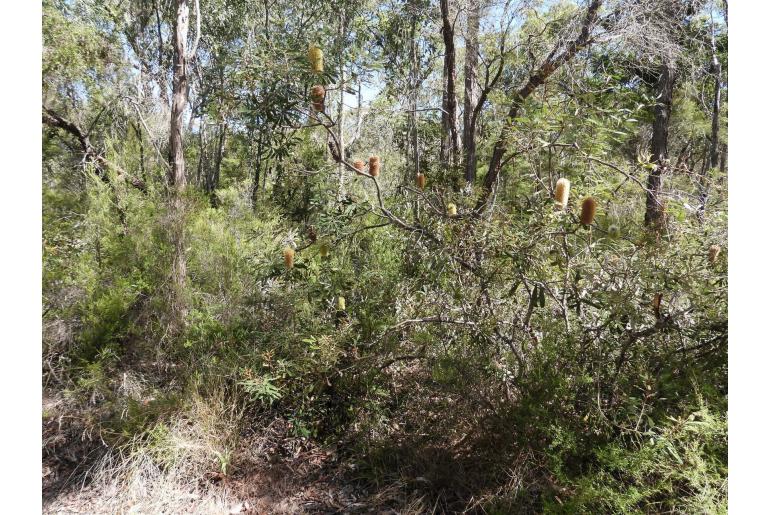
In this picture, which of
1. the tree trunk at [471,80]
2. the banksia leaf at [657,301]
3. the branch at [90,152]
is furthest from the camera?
the branch at [90,152]

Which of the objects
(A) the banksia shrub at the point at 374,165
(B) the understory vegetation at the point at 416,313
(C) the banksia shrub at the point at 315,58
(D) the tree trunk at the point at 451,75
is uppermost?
(D) the tree trunk at the point at 451,75

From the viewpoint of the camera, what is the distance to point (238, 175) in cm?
1038

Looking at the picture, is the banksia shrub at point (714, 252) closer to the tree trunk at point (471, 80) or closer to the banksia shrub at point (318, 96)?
→ the banksia shrub at point (318, 96)

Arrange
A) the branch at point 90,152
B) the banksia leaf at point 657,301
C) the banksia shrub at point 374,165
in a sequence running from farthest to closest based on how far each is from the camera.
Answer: the branch at point 90,152 < the banksia shrub at point 374,165 < the banksia leaf at point 657,301

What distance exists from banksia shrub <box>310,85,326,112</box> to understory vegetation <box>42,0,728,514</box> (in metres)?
0.08

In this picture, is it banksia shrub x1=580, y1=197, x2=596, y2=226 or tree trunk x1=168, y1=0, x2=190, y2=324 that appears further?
tree trunk x1=168, y1=0, x2=190, y2=324

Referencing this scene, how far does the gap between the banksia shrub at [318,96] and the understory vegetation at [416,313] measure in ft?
0.28

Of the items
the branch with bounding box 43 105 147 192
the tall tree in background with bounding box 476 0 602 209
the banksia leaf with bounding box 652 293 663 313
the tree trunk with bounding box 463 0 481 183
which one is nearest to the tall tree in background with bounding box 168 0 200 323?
the branch with bounding box 43 105 147 192

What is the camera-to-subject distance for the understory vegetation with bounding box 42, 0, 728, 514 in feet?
6.00

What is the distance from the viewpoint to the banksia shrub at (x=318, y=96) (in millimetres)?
1846

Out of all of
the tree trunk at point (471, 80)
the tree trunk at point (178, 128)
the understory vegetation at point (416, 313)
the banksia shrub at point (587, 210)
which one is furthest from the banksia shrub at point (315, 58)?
the tree trunk at point (178, 128)

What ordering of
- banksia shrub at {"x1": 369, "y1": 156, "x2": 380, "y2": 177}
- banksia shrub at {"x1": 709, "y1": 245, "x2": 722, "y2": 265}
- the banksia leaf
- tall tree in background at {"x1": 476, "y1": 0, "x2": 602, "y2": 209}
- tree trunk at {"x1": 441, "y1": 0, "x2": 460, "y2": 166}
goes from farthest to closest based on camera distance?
1. tree trunk at {"x1": 441, "y1": 0, "x2": 460, "y2": 166}
2. tall tree in background at {"x1": 476, "y1": 0, "x2": 602, "y2": 209}
3. banksia shrub at {"x1": 369, "y1": 156, "x2": 380, "y2": 177}
4. the banksia leaf
5. banksia shrub at {"x1": 709, "y1": 245, "x2": 722, "y2": 265}

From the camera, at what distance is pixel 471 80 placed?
152 inches

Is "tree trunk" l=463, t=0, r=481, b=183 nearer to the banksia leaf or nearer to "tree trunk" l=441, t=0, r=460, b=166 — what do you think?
"tree trunk" l=441, t=0, r=460, b=166
